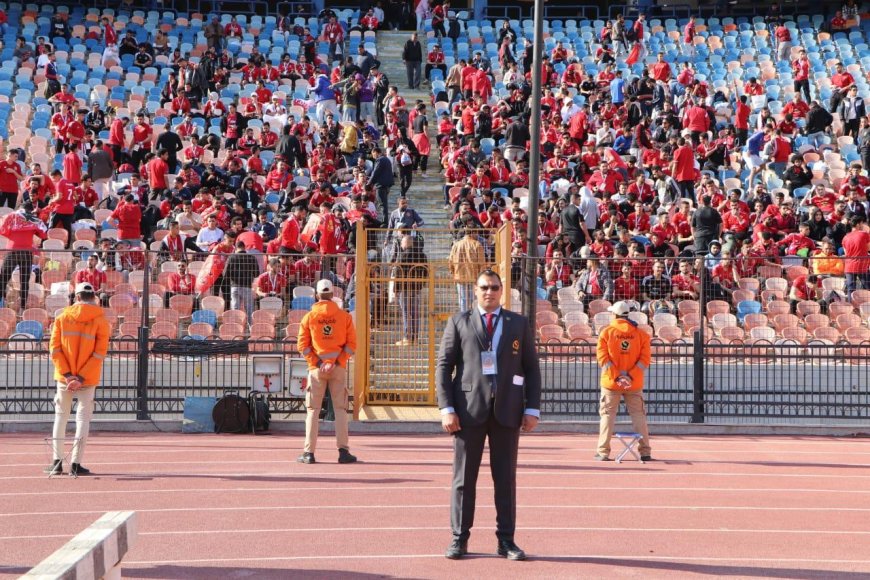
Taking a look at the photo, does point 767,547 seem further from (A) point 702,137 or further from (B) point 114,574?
(A) point 702,137

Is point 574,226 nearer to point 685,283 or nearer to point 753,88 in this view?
point 685,283

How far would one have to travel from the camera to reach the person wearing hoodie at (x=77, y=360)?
11.6 meters

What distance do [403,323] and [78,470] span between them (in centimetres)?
527

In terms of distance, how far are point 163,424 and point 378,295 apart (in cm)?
316

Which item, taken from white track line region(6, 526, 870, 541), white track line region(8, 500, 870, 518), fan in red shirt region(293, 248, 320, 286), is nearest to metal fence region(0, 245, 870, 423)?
fan in red shirt region(293, 248, 320, 286)

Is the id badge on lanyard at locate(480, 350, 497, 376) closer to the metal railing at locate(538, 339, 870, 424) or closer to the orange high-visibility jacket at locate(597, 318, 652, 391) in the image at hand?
the orange high-visibility jacket at locate(597, 318, 652, 391)

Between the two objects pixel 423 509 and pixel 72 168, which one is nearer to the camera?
pixel 423 509

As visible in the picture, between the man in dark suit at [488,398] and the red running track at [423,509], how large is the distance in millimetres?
369

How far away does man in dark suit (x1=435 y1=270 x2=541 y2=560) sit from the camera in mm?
8289

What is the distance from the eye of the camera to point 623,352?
42.4 ft

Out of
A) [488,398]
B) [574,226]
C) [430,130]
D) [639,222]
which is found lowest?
[488,398]

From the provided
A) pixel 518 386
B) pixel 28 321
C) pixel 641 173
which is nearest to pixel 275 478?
pixel 518 386

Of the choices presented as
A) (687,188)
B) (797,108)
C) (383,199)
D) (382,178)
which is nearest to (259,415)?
(382,178)

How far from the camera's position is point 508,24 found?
33844mm
